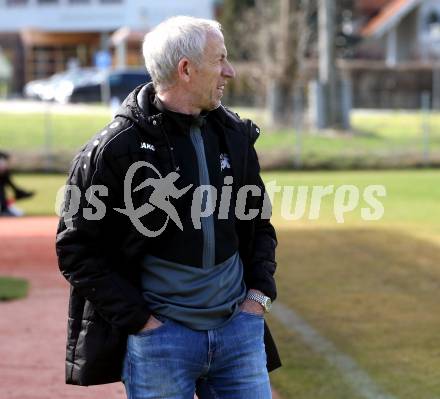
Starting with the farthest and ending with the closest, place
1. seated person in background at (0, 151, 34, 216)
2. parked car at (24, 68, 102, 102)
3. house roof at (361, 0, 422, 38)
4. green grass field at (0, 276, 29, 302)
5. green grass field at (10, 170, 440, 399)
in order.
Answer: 1. house roof at (361, 0, 422, 38)
2. parked car at (24, 68, 102, 102)
3. seated person in background at (0, 151, 34, 216)
4. green grass field at (0, 276, 29, 302)
5. green grass field at (10, 170, 440, 399)

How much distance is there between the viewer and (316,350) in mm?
7551

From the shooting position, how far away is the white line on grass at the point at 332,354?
652 centimetres

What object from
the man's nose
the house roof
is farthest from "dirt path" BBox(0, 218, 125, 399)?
the house roof

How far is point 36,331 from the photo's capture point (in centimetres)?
850

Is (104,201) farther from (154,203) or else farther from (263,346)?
(263,346)

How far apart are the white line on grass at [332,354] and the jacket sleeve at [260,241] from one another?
2617 mm

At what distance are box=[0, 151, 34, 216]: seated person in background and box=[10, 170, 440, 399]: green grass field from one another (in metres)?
0.73

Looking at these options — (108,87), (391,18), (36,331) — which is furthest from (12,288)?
(391,18)

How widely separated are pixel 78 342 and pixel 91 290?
22cm

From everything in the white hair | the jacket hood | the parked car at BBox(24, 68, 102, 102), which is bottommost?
the parked car at BBox(24, 68, 102, 102)

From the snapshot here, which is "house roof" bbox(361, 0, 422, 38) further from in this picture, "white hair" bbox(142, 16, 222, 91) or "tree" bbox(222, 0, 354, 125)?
"white hair" bbox(142, 16, 222, 91)

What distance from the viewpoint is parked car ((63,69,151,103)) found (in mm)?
45344

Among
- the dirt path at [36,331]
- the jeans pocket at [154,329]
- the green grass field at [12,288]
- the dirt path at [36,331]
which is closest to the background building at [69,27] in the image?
the dirt path at [36,331]

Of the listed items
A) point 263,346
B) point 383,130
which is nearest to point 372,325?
point 263,346
